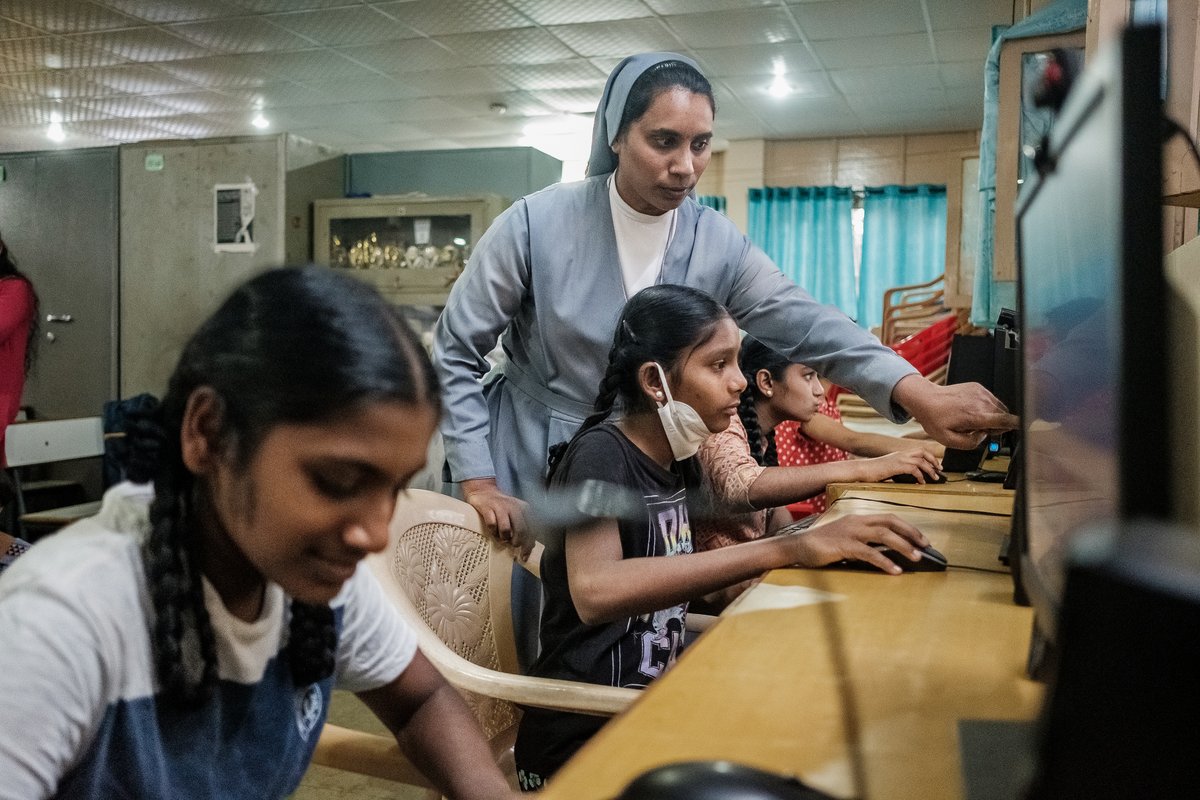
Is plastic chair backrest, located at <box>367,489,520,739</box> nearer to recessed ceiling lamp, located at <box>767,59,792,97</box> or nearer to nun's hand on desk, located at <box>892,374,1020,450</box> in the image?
nun's hand on desk, located at <box>892,374,1020,450</box>

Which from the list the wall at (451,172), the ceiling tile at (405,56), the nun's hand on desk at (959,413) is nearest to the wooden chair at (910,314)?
the wall at (451,172)

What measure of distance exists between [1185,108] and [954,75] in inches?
210

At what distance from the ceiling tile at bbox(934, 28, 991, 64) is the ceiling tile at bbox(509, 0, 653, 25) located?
1.69m

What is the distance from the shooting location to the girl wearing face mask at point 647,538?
3.98ft

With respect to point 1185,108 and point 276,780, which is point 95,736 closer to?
point 276,780

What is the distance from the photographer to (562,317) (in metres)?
1.76

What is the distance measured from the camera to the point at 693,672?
2.50 ft

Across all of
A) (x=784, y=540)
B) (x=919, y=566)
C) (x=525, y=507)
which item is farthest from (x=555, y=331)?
(x=919, y=566)

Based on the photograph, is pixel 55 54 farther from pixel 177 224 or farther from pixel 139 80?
pixel 177 224

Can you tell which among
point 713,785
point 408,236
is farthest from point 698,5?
point 713,785

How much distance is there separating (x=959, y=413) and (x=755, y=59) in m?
4.83

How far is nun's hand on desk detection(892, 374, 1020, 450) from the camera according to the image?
156 centimetres

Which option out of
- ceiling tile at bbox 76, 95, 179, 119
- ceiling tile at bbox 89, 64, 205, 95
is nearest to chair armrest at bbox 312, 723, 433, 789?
ceiling tile at bbox 89, 64, 205, 95

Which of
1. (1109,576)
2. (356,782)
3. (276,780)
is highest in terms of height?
(1109,576)
